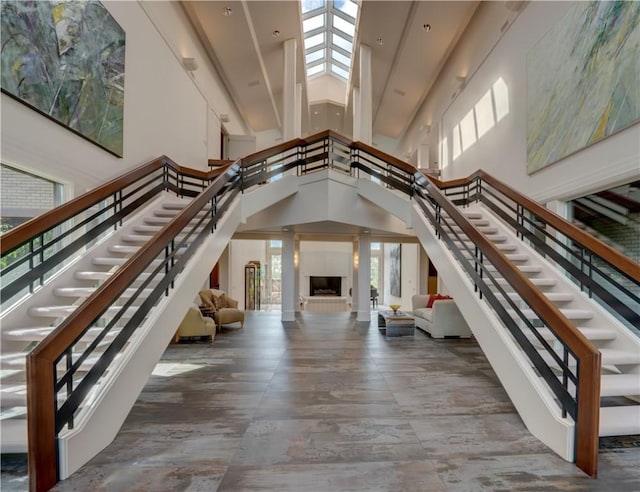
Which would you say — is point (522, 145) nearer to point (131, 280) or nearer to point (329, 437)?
point (329, 437)

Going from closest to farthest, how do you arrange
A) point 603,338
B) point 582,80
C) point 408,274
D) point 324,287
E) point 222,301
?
1. point 603,338
2. point 582,80
3. point 222,301
4. point 408,274
5. point 324,287

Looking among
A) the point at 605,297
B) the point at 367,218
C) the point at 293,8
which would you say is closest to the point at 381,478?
the point at 605,297

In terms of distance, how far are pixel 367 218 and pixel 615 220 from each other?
346 cm

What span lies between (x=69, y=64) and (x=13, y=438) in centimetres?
338

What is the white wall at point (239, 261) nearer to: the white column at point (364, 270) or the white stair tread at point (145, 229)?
the white column at point (364, 270)

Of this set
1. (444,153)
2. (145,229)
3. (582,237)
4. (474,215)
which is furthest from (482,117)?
(145,229)

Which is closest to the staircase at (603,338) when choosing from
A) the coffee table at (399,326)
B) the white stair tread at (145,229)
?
the coffee table at (399,326)

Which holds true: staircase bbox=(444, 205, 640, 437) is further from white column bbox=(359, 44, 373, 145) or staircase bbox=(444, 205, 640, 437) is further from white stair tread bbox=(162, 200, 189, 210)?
white column bbox=(359, 44, 373, 145)

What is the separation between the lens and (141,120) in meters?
4.98

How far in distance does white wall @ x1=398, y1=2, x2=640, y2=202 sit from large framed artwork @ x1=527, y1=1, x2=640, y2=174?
16 cm

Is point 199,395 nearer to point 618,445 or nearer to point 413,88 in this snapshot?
point 618,445

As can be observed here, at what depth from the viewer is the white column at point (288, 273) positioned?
7.56 m

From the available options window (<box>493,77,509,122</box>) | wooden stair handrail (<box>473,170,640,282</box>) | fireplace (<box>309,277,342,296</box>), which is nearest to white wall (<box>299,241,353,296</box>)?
fireplace (<box>309,277,342,296</box>)

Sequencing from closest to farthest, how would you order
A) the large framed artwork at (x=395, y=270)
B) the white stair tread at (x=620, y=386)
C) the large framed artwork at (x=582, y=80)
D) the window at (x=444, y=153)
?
the white stair tread at (x=620, y=386), the large framed artwork at (x=582, y=80), the window at (x=444, y=153), the large framed artwork at (x=395, y=270)
